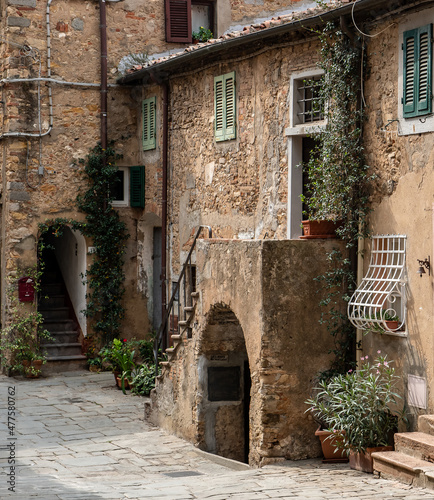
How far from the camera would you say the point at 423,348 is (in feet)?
28.4

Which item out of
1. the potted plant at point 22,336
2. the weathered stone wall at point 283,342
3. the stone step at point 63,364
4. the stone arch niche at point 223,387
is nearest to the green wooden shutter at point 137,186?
the potted plant at point 22,336

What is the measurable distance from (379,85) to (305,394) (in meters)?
3.45

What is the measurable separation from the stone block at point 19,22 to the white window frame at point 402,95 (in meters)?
8.35

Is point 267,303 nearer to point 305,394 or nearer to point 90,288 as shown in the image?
point 305,394

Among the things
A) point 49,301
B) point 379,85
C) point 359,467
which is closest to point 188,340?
point 359,467

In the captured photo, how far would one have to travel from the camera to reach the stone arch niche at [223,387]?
439 inches

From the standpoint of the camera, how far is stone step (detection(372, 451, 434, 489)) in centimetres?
768

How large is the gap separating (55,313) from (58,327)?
38cm

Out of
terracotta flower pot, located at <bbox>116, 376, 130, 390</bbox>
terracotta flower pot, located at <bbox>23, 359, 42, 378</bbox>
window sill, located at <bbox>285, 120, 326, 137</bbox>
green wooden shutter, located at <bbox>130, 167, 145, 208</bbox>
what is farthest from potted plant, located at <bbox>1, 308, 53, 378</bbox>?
window sill, located at <bbox>285, 120, 326, 137</bbox>

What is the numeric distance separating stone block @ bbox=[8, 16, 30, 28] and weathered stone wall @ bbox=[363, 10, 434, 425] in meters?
7.84

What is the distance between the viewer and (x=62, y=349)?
16.2 metres

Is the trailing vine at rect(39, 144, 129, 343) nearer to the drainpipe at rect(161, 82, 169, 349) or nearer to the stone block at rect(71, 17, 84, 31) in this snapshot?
the drainpipe at rect(161, 82, 169, 349)

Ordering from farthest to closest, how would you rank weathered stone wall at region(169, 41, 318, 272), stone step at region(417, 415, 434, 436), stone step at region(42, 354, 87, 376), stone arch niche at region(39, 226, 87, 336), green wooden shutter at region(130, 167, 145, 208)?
stone arch niche at region(39, 226, 87, 336)
green wooden shutter at region(130, 167, 145, 208)
stone step at region(42, 354, 87, 376)
weathered stone wall at region(169, 41, 318, 272)
stone step at region(417, 415, 434, 436)

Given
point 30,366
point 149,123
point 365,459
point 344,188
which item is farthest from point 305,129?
point 30,366
